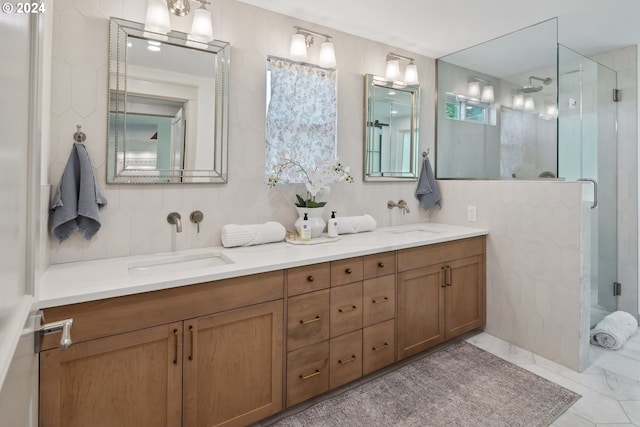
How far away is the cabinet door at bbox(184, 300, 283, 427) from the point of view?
1495 mm

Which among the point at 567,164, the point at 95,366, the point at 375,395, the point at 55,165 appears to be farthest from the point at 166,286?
the point at 567,164

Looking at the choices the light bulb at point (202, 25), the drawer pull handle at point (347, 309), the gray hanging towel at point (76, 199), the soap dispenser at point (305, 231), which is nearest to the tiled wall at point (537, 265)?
the drawer pull handle at point (347, 309)

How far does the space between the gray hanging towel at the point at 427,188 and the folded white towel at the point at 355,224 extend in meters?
0.68

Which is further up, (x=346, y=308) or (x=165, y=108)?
(x=165, y=108)

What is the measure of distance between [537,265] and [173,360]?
2.35m

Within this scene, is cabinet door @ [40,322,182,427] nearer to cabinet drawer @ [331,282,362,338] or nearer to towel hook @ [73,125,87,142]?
cabinet drawer @ [331,282,362,338]

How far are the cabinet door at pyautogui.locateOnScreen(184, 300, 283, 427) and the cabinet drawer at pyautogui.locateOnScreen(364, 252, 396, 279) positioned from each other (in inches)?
23.1

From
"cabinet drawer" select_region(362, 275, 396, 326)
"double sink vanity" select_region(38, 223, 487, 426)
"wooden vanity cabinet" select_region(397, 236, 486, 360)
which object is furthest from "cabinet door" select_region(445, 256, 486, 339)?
"cabinet drawer" select_region(362, 275, 396, 326)

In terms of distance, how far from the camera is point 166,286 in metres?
1.40

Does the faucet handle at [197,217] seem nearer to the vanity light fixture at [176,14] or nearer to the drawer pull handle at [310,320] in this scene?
the drawer pull handle at [310,320]

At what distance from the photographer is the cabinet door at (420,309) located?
2.23 metres

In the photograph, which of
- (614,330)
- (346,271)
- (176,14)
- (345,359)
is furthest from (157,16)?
(614,330)

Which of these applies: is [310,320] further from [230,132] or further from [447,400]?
[230,132]

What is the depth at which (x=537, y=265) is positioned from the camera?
246 cm
